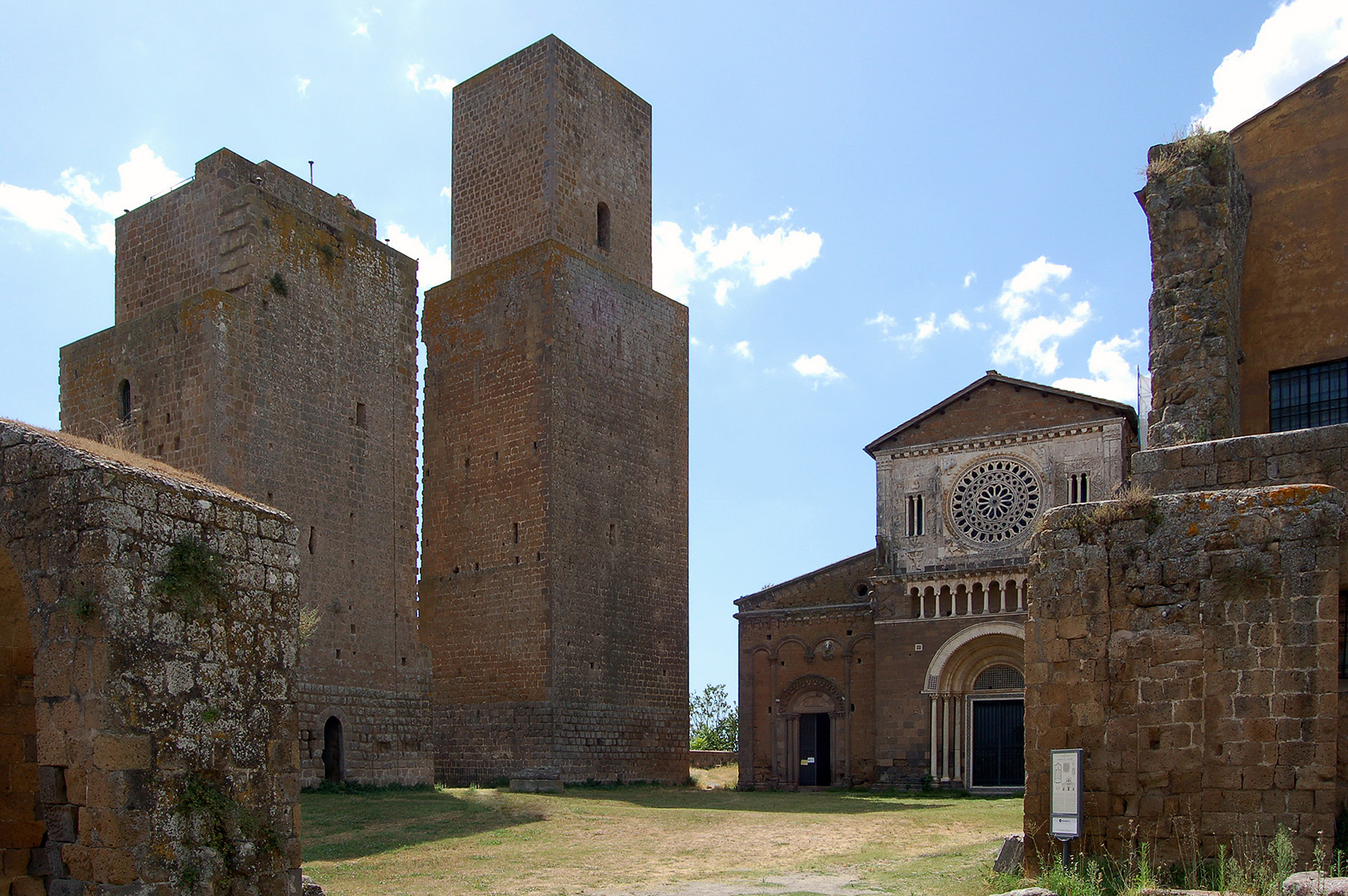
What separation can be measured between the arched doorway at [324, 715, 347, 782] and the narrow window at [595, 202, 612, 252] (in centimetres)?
1182

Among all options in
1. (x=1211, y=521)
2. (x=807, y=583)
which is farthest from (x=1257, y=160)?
(x=807, y=583)

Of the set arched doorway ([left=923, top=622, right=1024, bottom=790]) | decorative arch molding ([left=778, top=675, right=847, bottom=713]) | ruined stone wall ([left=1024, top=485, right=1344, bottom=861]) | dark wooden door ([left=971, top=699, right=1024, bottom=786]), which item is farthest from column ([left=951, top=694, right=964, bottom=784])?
ruined stone wall ([left=1024, top=485, right=1344, bottom=861])

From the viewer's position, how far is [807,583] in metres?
29.9

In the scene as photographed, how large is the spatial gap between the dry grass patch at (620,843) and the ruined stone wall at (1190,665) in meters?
1.62

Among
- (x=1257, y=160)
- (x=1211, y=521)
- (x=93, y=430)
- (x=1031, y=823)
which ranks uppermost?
(x=1257, y=160)

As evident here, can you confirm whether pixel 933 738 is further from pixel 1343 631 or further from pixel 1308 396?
pixel 1343 631

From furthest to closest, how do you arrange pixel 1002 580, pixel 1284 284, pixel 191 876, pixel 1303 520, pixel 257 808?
pixel 1002 580
pixel 1284 284
pixel 1303 520
pixel 257 808
pixel 191 876

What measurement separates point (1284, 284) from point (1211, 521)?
145 inches

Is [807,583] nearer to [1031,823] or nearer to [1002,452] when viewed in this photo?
[1002,452]

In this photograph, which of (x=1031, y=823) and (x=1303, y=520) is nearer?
(x=1303, y=520)

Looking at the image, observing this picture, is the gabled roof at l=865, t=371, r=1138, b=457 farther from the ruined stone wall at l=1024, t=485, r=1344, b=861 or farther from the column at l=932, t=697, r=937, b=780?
the ruined stone wall at l=1024, t=485, r=1344, b=861

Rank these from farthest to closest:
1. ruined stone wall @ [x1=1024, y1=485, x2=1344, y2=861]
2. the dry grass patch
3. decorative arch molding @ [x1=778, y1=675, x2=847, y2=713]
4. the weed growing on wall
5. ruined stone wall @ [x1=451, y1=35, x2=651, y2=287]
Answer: decorative arch molding @ [x1=778, y1=675, x2=847, y2=713] → ruined stone wall @ [x1=451, y1=35, x2=651, y2=287] → the dry grass patch → ruined stone wall @ [x1=1024, y1=485, x2=1344, y2=861] → the weed growing on wall

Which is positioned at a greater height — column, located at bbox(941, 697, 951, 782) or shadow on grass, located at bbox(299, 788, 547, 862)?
shadow on grass, located at bbox(299, 788, 547, 862)

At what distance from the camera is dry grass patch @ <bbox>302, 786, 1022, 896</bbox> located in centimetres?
1078
